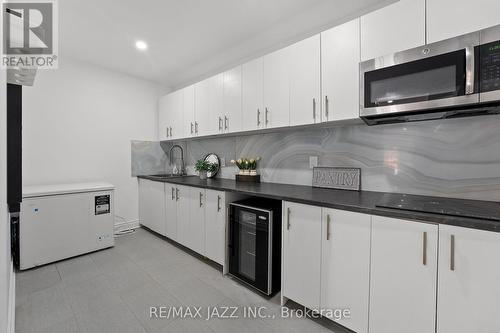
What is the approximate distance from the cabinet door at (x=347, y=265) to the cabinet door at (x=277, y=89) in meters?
1.01

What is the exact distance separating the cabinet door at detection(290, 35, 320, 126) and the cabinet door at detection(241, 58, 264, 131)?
369 millimetres

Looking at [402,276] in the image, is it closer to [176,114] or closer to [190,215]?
[190,215]

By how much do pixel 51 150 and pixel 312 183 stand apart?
3267 millimetres

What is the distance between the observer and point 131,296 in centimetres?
181

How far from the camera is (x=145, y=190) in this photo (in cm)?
340

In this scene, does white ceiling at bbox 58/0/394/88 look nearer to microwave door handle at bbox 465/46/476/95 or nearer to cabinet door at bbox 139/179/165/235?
microwave door handle at bbox 465/46/476/95

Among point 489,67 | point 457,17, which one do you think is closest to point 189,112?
point 457,17

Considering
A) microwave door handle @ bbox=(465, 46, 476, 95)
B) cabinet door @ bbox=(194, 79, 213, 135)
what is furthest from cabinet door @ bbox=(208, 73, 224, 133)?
microwave door handle @ bbox=(465, 46, 476, 95)

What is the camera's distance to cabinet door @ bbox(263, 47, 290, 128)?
6.47 feet

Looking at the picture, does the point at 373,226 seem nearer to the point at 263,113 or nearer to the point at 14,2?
the point at 263,113

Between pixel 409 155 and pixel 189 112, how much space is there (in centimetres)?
268

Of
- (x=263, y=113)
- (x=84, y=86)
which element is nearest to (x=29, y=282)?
(x=84, y=86)

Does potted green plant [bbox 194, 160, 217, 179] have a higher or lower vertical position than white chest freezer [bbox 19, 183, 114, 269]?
higher

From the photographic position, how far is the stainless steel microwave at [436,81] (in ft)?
3.67
